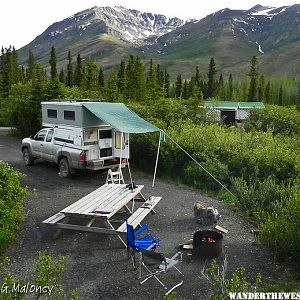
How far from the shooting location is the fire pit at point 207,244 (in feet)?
24.9

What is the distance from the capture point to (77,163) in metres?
13.9

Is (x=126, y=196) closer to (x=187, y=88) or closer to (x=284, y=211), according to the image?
(x=284, y=211)

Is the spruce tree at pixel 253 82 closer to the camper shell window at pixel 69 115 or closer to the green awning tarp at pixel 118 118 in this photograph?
the green awning tarp at pixel 118 118

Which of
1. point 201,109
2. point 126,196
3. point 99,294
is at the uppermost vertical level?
point 201,109

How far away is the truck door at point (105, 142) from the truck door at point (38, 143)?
284 cm

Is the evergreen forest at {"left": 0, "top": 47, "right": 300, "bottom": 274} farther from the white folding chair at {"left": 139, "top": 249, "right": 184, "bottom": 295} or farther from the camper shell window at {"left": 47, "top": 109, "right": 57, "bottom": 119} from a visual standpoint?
the camper shell window at {"left": 47, "top": 109, "right": 57, "bottom": 119}

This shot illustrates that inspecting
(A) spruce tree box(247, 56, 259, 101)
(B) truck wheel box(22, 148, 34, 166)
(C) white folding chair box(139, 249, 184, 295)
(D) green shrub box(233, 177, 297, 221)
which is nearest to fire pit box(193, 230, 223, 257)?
(C) white folding chair box(139, 249, 184, 295)

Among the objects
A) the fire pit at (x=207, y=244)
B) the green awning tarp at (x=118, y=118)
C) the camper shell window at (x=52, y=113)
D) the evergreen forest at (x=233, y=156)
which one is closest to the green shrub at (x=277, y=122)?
the evergreen forest at (x=233, y=156)

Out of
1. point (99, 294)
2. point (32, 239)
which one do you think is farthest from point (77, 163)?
point (99, 294)

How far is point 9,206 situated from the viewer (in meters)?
8.67

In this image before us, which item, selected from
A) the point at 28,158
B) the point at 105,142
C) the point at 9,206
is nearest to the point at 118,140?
the point at 105,142

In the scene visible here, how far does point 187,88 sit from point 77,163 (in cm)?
5678

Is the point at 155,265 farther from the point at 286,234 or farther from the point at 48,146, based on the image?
the point at 48,146

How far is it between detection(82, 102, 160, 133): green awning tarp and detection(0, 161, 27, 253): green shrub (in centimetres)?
448
